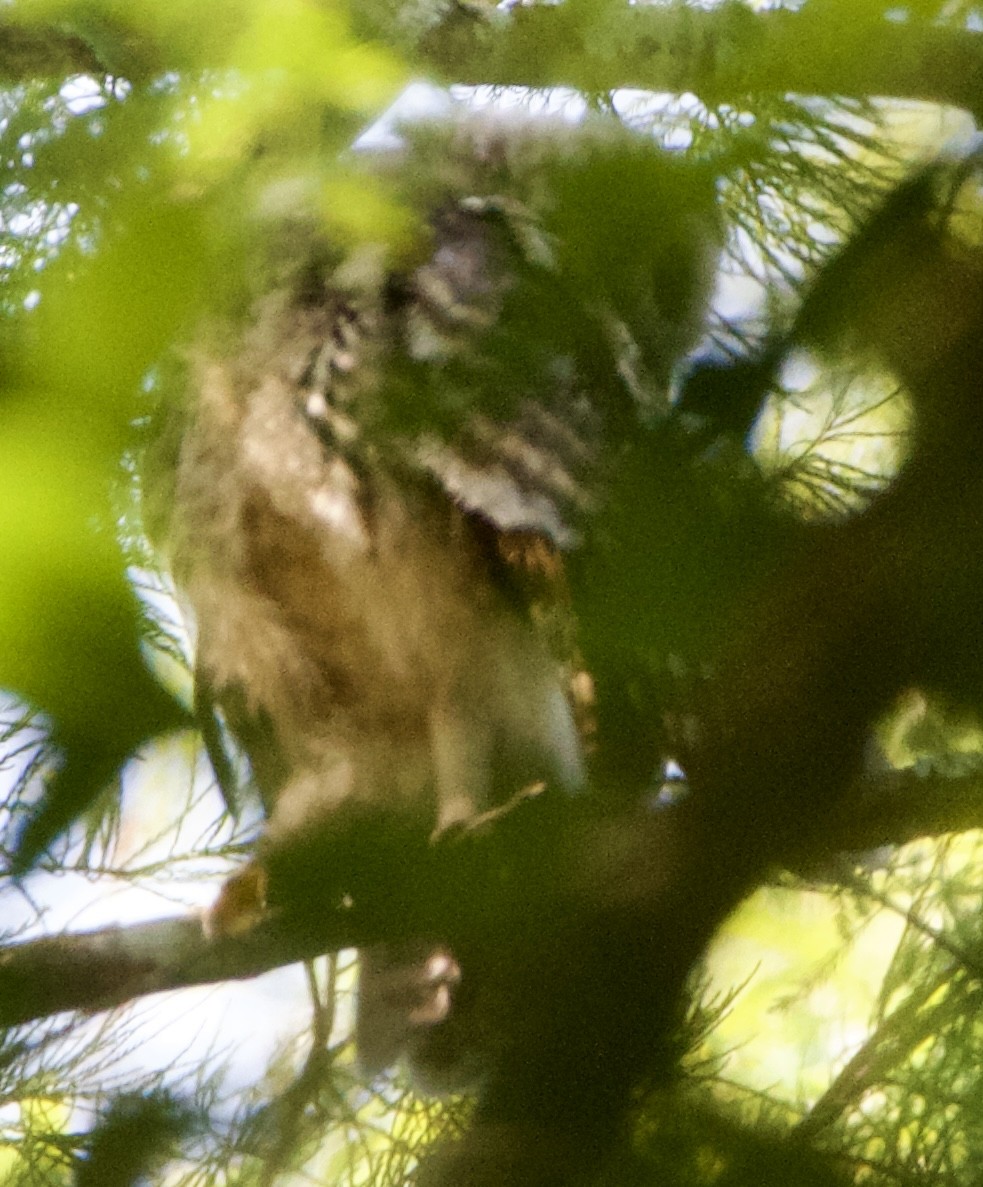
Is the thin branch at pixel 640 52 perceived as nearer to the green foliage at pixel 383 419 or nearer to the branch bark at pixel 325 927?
the green foliage at pixel 383 419

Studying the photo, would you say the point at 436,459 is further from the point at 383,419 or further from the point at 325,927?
the point at 325,927

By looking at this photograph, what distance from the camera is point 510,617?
0.55 meters

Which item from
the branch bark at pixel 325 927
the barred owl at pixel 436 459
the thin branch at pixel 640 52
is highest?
the thin branch at pixel 640 52

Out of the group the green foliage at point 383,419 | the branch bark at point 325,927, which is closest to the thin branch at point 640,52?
the green foliage at point 383,419

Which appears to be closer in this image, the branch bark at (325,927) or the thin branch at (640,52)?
the branch bark at (325,927)

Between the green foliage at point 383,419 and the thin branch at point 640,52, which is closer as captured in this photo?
the green foliage at point 383,419

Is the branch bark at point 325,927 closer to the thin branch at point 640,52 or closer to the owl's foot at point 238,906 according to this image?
the owl's foot at point 238,906

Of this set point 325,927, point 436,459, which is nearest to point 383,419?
point 436,459

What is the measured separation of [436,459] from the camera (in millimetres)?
535

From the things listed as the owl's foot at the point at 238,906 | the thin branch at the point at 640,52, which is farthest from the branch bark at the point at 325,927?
the thin branch at the point at 640,52

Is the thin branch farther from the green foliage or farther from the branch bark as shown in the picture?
the branch bark

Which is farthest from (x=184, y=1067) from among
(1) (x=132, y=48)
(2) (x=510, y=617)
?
(1) (x=132, y=48)

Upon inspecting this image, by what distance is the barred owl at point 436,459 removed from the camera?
1.77ft

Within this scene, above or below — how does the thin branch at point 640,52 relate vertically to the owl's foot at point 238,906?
above
